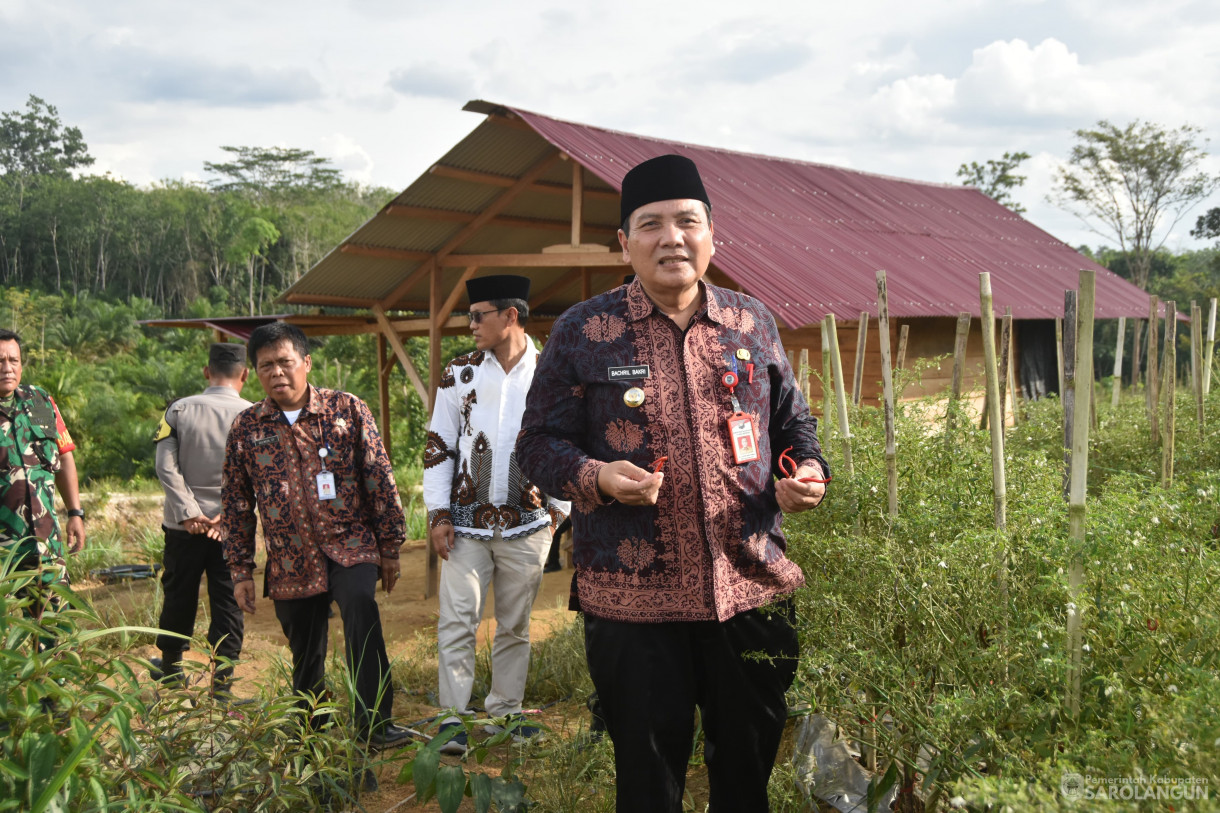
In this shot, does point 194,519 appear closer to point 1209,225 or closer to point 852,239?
point 852,239

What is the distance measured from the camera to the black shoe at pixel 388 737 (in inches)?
141

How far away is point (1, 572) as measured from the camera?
2.06 m

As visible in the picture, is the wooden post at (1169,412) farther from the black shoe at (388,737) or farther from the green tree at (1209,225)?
the green tree at (1209,225)

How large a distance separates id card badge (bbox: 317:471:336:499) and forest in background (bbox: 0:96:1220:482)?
10506mm

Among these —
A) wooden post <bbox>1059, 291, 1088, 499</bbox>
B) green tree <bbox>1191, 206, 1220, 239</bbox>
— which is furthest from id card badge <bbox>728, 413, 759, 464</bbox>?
green tree <bbox>1191, 206, 1220, 239</bbox>

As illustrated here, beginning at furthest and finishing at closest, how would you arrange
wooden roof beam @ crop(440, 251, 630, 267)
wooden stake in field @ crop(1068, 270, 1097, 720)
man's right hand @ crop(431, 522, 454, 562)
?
wooden roof beam @ crop(440, 251, 630, 267) → man's right hand @ crop(431, 522, 454, 562) → wooden stake in field @ crop(1068, 270, 1097, 720)

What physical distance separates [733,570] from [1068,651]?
71cm

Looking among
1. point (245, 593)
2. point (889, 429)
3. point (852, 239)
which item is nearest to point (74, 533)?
point (245, 593)

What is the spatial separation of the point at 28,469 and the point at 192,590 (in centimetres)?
88

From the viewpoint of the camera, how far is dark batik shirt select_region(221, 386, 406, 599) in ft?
11.3

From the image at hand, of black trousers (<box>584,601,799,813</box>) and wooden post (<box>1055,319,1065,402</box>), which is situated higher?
wooden post (<box>1055,319,1065,402</box>)

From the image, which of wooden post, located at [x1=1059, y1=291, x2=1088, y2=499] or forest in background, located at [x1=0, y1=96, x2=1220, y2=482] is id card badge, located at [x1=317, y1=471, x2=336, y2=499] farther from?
forest in background, located at [x1=0, y1=96, x2=1220, y2=482]

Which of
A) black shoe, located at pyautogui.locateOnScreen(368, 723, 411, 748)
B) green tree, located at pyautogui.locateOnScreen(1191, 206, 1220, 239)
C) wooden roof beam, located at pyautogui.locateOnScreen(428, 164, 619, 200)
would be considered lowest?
black shoe, located at pyautogui.locateOnScreen(368, 723, 411, 748)

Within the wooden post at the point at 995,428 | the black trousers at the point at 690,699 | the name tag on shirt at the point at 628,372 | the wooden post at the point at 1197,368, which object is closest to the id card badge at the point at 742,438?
the name tag on shirt at the point at 628,372
